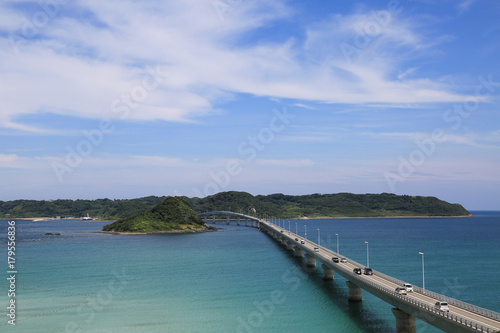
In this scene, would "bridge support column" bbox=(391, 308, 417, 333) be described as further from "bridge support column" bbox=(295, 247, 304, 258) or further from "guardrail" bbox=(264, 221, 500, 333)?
"bridge support column" bbox=(295, 247, 304, 258)

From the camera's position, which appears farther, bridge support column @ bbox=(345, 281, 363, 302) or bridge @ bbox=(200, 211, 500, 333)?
bridge support column @ bbox=(345, 281, 363, 302)

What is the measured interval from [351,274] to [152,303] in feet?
103

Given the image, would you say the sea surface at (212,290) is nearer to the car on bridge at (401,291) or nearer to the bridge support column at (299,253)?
the bridge support column at (299,253)

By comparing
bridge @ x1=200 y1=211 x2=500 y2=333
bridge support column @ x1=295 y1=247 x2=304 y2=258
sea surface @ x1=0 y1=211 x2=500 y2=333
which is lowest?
sea surface @ x1=0 y1=211 x2=500 y2=333

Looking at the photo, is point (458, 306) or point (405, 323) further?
point (405, 323)

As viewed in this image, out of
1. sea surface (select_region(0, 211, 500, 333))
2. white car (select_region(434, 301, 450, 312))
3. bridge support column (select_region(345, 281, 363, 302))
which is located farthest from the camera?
bridge support column (select_region(345, 281, 363, 302))

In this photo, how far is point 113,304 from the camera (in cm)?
6291

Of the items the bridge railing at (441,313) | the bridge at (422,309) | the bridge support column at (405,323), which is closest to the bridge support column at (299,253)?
the bridge at (422,309)

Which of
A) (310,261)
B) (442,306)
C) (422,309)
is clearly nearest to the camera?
(442,306)

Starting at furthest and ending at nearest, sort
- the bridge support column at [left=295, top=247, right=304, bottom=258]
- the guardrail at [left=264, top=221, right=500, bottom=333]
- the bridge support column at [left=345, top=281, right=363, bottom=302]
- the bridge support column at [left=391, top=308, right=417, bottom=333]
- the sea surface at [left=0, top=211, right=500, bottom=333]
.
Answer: the bridge support column at [left=295, top=247, right=304, bottom=258], the bridge support column at [left=345, top=281, right=363, bottom=302], the sea surface at [left=0, top=211, right=500, bottom=333], the bridge support column at [left=391, top=308, right=417, bottom=333], the guardrail at [left=264, top=221, right=500, bottom=333]

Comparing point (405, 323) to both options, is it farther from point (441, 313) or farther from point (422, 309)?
point (441, 313)

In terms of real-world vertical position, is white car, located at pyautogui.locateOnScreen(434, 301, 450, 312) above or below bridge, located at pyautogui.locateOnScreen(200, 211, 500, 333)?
above

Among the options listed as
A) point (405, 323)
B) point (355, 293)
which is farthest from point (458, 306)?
point (355, 293)

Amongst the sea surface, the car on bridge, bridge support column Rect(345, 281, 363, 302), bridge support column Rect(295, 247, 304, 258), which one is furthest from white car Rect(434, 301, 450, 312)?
bridge support column Rect(295, 247, 304, 258)
